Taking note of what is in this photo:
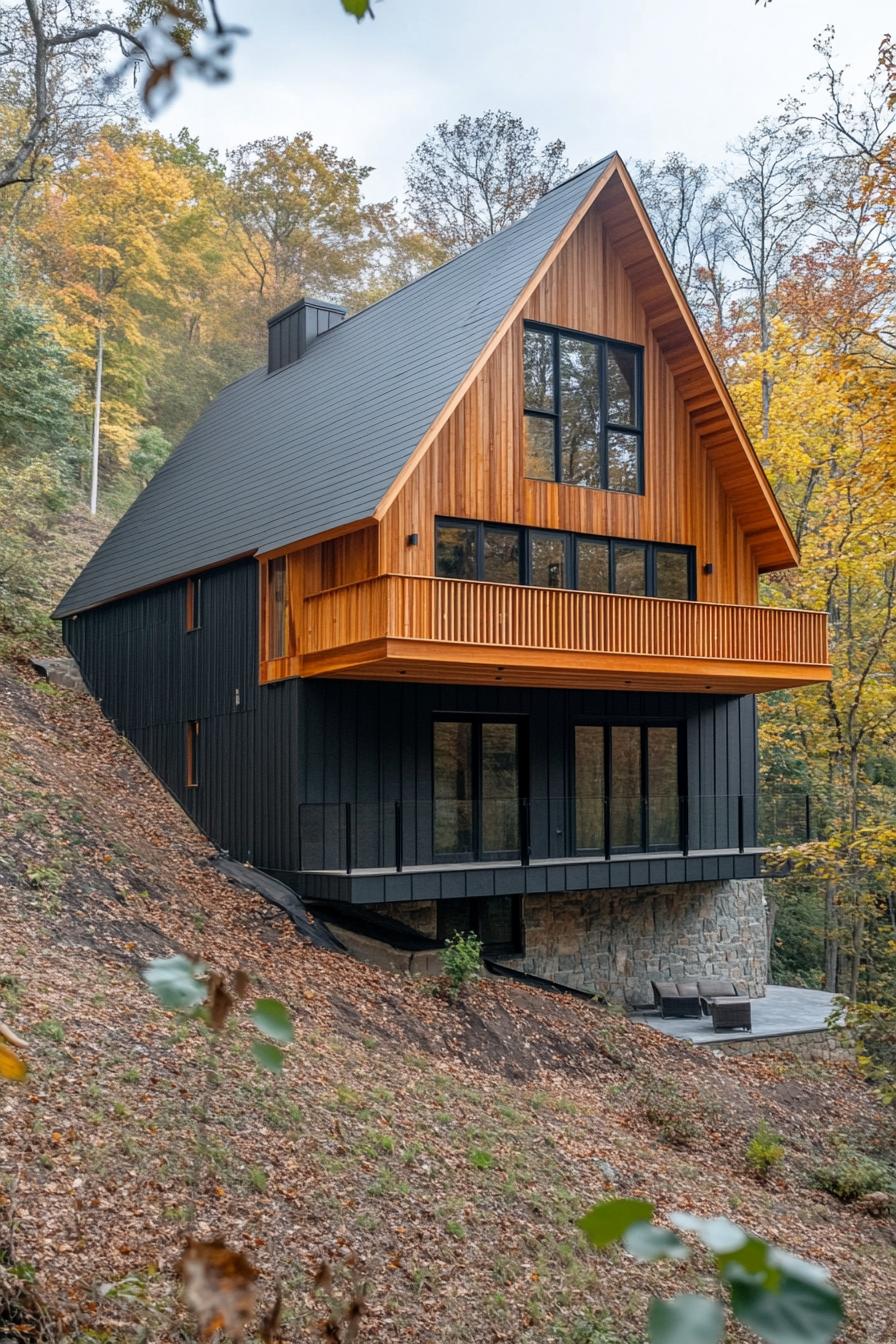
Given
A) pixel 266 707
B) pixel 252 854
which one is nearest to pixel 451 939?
pixel 252 854

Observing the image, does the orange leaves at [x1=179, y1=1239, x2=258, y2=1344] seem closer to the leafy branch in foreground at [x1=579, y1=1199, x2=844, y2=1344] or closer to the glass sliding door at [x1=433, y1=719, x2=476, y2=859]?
the leafy branch in foreground at [x1=579, y1=1199, x2=844, y2=1344]

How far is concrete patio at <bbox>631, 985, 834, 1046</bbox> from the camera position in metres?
14.9

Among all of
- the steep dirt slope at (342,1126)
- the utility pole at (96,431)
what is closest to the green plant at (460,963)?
the steep dirt slope at (342,1126)

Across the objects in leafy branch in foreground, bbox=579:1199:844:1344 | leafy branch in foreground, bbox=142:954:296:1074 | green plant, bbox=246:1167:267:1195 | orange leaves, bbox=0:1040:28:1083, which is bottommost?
green plant, bbox=246:1167:267:1195

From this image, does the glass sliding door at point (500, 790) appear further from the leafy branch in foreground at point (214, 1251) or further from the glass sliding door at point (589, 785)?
the leafy branch in foreground at point (214, 1251)

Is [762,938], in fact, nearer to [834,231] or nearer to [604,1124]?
[604,1124]

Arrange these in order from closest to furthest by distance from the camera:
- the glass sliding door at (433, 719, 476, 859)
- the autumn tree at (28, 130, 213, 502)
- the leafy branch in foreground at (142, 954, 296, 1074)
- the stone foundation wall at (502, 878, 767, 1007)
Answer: the leafy branch in foreground at (142, 954, 296, 1074), the glass sliding door at (433, 719, 476, 859), the stone foundation wall at (502, 878, 767, 1007), the autumn tree at (28, 130, 213, 502)

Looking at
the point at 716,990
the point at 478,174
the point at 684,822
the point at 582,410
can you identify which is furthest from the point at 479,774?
the point at 478,174

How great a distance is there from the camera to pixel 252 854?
14961 millimetres

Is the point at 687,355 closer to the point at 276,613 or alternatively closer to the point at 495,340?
the point at 495,340

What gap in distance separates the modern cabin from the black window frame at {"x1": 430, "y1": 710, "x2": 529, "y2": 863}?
0.13ft

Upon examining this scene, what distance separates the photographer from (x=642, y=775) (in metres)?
16.6

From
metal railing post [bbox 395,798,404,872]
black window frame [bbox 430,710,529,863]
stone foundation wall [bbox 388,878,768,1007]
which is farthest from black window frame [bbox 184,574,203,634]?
stone foundation wall [bbox 388,878,768,1007]

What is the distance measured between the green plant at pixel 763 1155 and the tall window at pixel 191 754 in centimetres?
932
